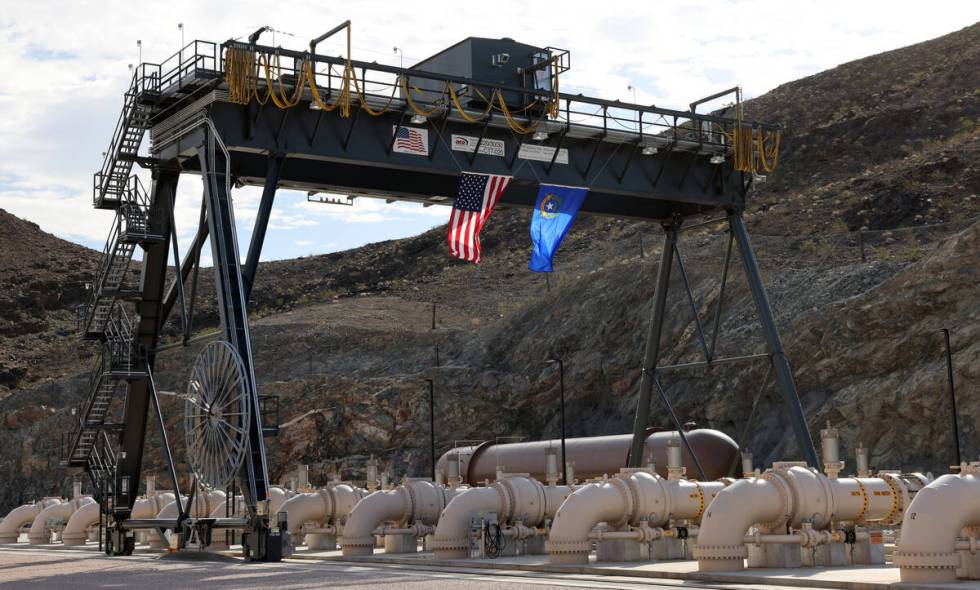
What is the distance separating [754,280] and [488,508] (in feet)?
35.7

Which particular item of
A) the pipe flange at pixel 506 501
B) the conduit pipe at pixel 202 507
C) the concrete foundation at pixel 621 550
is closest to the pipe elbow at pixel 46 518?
A: the conduit pipe at pixel 202 507

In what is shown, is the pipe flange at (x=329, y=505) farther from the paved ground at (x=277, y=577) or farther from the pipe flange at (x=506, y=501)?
the pipe flange at (x=506, y=501)

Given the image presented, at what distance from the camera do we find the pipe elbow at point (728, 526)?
22109mm

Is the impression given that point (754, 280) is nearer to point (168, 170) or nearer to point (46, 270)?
point (168, 170)

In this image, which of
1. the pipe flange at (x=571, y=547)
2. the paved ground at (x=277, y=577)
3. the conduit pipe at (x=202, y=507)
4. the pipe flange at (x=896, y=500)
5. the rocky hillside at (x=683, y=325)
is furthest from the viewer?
the rocky hillside at (x=683, y=325)

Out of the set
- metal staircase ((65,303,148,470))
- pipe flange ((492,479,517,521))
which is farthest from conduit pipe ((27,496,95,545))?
pipe flange ((492,479,517,521))

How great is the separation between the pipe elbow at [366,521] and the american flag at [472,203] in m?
6.59

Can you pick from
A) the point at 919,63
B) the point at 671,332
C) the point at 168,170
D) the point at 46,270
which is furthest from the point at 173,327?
the point at 168,170

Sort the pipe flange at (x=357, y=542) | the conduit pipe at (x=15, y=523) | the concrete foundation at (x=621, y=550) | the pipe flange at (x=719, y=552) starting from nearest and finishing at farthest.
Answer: the pipe flange at (x=719, y=552) < the concrete foundation at (x=621, y=550) < the pipe flange at (x=357, y=542) < the conduit pipe at (x=15, y=523)

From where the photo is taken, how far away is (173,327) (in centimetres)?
11306

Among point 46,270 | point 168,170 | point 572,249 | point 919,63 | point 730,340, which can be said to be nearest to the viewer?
point 168,170

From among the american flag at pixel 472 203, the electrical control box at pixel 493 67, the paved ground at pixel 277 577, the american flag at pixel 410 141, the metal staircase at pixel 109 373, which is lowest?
the paved ground at pixel 277 577

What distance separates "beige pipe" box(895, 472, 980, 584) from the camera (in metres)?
17.8

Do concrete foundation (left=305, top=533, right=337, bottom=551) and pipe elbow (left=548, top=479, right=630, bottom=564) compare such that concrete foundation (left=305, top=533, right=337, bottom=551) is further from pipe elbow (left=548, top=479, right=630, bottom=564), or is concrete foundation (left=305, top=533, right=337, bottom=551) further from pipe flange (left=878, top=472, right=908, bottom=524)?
pipe flange (left=878, top=472, right=908, bottom=524)
